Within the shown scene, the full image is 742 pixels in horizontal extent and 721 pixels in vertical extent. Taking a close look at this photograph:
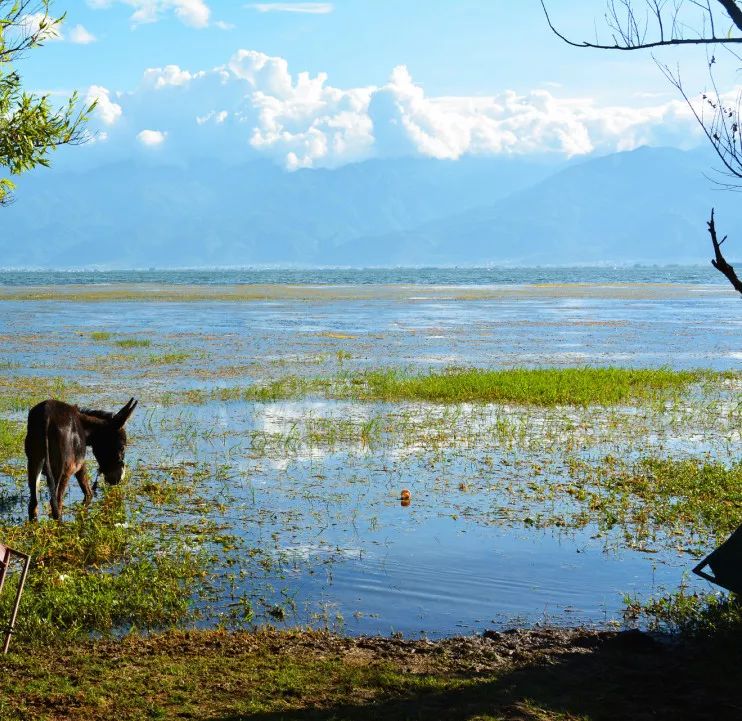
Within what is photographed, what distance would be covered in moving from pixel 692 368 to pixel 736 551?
2268cm

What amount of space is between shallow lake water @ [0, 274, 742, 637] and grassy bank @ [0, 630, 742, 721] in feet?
2.88

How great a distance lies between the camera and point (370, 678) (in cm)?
707

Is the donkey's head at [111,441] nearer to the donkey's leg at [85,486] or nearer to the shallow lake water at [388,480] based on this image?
the donkey's leg at [85,486]

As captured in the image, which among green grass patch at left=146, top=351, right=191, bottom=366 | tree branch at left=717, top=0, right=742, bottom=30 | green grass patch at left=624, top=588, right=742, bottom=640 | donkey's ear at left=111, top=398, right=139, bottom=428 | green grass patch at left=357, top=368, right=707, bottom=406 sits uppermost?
tree branch at left=717, top=0, right=742, bottom=30

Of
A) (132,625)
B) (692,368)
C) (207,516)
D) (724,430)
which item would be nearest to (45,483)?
(207,516)

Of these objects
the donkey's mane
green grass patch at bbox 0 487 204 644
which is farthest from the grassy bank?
the donkey's mane

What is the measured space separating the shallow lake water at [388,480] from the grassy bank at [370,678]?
2.88ft

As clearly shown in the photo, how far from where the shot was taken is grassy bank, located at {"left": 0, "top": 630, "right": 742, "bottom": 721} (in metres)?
6.43

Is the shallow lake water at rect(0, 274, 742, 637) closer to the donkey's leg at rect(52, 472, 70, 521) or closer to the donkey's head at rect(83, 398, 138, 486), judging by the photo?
the donkey's head at rect(83, 398, 138, 486)

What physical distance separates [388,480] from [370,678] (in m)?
7.52

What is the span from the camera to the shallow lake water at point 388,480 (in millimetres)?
9672

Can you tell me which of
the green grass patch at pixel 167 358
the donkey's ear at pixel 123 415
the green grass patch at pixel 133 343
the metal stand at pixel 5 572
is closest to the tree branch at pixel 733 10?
the metal stand at pixel 5 572

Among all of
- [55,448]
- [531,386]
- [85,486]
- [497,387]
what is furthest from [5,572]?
[531,386]

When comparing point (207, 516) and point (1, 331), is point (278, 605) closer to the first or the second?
point (207, 516)
